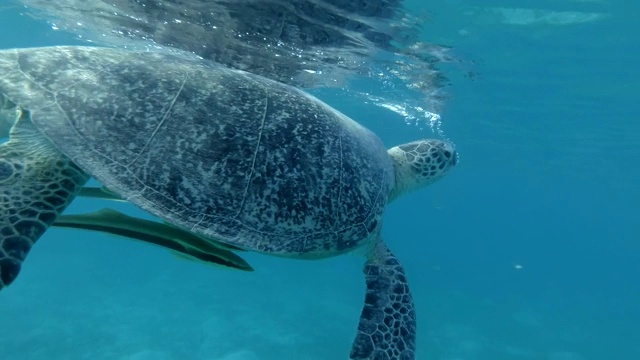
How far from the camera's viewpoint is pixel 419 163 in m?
6.75

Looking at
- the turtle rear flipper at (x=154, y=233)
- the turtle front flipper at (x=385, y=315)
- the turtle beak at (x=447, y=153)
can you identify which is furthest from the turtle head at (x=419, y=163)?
the turtle rear flipper at (x=154, y=233)

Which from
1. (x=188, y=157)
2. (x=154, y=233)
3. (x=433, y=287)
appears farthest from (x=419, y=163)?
(x=433, y=287)

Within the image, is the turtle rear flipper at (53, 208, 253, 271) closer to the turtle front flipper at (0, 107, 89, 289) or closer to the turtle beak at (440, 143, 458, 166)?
the turtle front flipper at (0, 107, 89, 289)

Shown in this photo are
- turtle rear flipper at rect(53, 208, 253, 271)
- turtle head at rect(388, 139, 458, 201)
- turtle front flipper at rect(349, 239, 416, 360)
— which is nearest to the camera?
turtle rear flipper at rect(53, 208, 253, 271)

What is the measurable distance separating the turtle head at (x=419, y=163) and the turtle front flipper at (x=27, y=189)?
13.7 feet

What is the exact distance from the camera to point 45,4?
45.8 ft

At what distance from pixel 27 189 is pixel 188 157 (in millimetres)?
1244

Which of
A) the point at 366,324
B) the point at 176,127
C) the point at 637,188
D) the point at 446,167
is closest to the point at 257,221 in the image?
the point at 176,127

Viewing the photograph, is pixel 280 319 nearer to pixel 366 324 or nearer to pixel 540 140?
pixel 366 324

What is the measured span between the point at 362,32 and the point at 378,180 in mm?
7273

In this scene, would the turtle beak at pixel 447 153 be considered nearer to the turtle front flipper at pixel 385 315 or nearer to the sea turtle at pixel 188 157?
the turtle front flipper at pixel 385 315

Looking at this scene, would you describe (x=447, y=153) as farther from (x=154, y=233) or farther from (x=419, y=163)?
(x=154, y=233)

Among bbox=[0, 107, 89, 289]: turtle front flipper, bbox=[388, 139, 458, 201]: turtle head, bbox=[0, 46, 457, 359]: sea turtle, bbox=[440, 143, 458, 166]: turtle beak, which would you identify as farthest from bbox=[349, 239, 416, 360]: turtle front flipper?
bbox=[0, 107, 89, 289]: turtle front flipper

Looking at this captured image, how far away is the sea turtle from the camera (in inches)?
140
